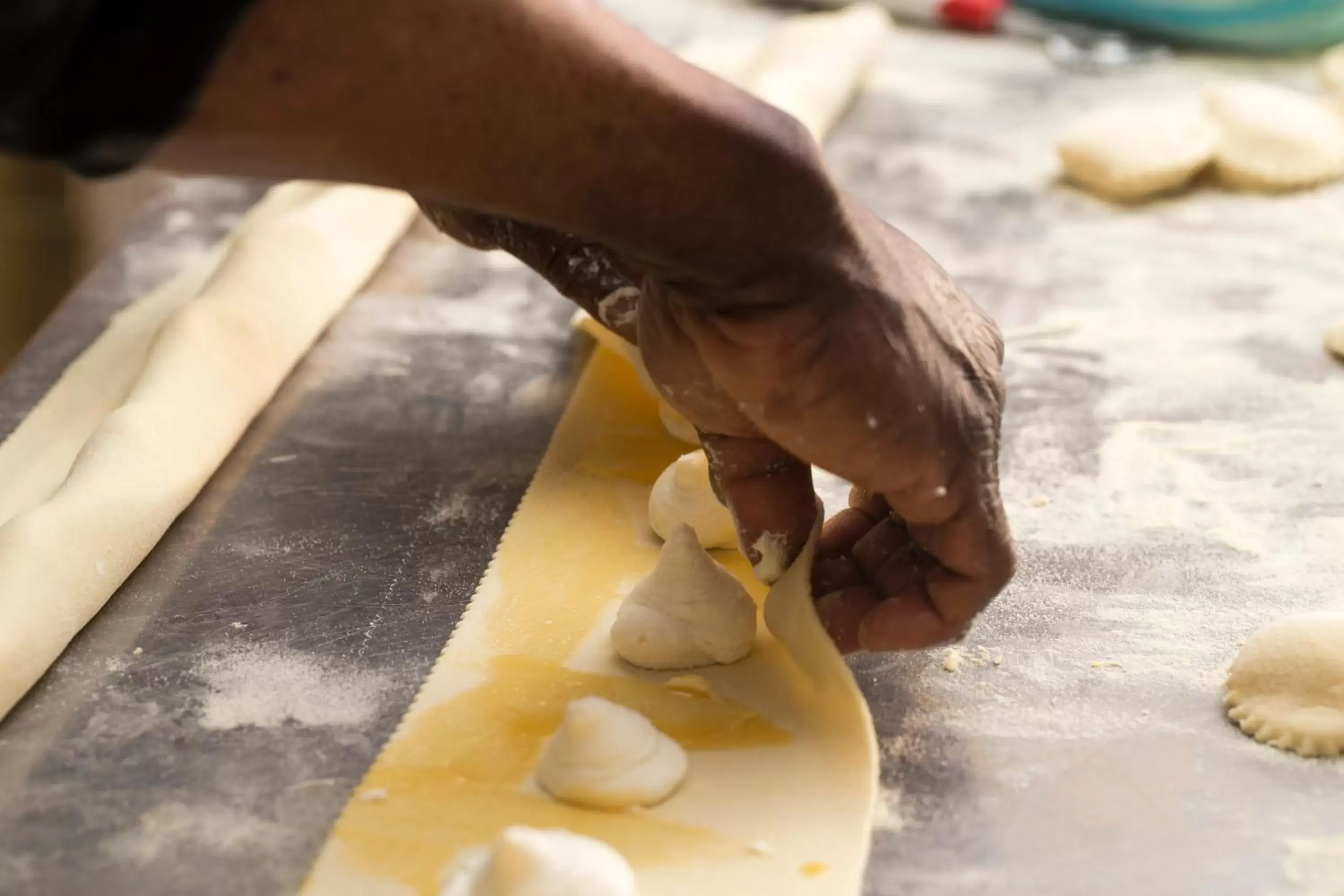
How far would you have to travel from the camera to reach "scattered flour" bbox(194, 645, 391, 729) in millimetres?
1497

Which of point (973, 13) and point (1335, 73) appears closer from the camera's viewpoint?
point (1335, 73)

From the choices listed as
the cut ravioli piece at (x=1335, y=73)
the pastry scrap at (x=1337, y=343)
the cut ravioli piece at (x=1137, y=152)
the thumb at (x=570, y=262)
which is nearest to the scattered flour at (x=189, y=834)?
the thumb at (x=570, y=262)

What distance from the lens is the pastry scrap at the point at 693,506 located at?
1731 millimetres

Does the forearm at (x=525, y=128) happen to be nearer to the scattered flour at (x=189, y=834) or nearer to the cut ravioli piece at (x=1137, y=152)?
the scattered flour at (x=189, y=834)

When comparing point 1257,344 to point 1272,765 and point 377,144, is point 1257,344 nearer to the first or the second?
point 1272,765

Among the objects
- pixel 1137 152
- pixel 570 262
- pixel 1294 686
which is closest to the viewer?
pixel 1294 686

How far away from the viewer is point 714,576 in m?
1.56

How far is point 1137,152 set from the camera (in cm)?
275

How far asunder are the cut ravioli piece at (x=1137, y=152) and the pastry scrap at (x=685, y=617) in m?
1.60

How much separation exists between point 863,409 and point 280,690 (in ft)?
2.40

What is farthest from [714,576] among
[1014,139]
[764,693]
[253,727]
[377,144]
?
[1014,139]

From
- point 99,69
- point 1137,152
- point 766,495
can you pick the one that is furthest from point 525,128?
point 1137,152

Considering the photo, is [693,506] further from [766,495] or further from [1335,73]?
[1335,73]

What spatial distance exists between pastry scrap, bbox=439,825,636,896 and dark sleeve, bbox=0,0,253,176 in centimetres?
67
